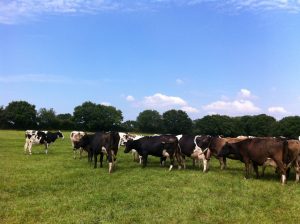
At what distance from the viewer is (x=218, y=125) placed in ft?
376

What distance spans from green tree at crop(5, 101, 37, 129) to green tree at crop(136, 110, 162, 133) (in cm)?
3544

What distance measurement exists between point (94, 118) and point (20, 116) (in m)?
21.8

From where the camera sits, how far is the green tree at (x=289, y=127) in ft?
316

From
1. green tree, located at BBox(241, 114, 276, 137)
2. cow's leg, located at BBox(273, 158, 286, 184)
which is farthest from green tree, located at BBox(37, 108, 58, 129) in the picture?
cow's leg, located at BBox(273, 158, 286, 184)

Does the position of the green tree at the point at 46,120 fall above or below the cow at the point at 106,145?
above

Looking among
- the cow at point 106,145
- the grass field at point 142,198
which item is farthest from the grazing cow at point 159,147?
the grass field at point 142,198

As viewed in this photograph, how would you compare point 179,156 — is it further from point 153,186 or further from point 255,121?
point 255,121

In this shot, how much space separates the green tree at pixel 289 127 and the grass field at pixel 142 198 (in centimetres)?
8218

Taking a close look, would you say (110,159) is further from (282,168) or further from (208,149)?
(282,168)

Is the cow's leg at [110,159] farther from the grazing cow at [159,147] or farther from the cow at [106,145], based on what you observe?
the grazing cow at [159,147]

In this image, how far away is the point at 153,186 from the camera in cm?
1557

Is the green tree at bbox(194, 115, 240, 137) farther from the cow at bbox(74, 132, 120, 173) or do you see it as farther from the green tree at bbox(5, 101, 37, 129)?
the cow at bbox(74, 132, 120, 173)

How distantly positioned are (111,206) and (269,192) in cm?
644

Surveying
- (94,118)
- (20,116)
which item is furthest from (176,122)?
(20,116)
